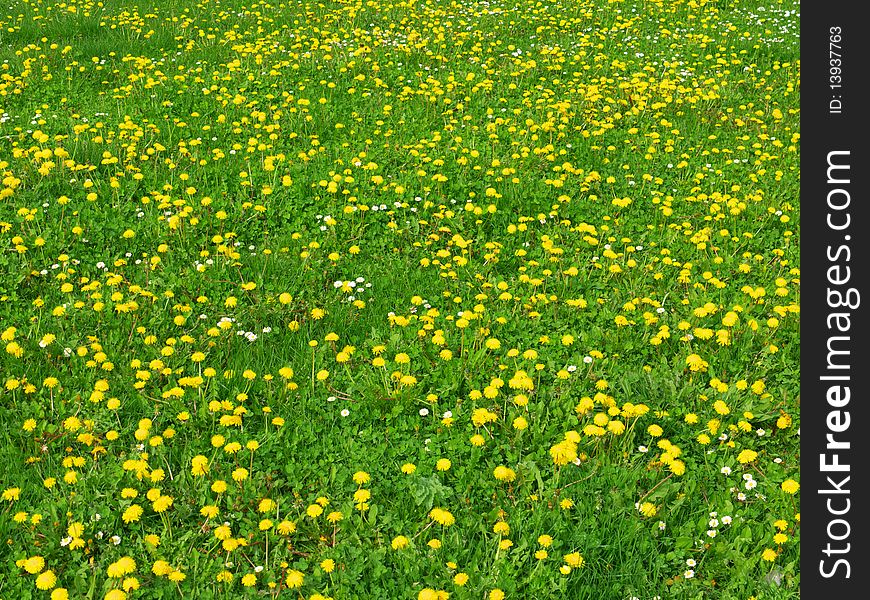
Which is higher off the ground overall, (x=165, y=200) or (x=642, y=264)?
(x=165, y=200)

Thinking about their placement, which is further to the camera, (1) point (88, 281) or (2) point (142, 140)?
(2) point (142, 140)

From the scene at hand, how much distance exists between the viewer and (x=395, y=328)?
470cm

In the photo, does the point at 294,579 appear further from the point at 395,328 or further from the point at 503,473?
the point at 395,328

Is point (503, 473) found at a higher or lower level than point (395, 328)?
higher

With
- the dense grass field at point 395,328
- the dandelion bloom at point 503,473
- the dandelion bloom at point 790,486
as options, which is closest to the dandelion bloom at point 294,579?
the dense grass field at point 395,328

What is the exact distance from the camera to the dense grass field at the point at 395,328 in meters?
3.25

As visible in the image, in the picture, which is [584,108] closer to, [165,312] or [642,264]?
[642,264]

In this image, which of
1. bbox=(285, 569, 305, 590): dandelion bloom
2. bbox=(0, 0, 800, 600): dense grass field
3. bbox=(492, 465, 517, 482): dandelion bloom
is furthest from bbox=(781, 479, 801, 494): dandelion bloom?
bbox=(285, 569, 305, 590): dandelion bloom

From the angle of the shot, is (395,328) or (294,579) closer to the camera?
(294,579)

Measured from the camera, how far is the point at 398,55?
921 cm

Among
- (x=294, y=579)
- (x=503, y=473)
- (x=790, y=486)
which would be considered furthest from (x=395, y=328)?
(x=790, y=486)

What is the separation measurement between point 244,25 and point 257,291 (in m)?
6.65

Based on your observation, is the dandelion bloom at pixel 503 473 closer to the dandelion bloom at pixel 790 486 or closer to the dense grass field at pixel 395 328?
the dense grass field at pixel 395 328
